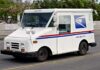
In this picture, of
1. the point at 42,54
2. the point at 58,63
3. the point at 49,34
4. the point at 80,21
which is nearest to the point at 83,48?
the point at 80,21

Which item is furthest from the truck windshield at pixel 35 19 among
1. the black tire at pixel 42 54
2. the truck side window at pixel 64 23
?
the black tire at pixel 42 54

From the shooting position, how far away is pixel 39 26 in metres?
14.6

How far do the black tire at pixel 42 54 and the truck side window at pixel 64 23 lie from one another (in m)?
1.19

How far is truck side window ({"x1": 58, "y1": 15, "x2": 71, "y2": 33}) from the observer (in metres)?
14.9

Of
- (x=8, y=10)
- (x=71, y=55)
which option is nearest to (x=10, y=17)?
(x=8, y=10)

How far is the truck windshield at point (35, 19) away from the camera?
1471 cm

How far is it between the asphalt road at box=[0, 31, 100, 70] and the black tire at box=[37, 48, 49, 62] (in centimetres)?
21

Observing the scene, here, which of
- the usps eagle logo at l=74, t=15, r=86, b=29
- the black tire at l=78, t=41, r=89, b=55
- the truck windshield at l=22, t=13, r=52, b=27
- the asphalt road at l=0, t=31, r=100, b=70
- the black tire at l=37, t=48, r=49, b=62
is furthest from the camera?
the black tire at l=78, t=41, r=89, b=55

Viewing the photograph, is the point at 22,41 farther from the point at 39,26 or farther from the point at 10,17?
the point at 10,17

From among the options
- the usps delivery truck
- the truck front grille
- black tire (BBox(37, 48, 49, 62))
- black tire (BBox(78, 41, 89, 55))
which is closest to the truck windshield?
the usps delivery truck

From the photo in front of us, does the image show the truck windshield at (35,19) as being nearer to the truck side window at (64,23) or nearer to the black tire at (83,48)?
the truck side window at (64,23)

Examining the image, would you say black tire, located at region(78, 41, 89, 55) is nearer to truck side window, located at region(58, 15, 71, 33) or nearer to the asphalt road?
the asphalt road

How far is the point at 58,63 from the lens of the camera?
13.6 meters

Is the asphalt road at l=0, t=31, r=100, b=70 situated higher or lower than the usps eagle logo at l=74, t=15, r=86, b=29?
lower
